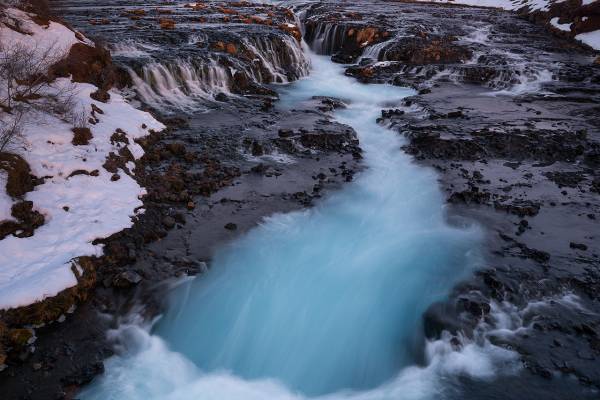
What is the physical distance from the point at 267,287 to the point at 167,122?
25.5 ft

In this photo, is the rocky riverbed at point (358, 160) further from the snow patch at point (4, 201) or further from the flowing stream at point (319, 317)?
the snow patch at point (4, 201)

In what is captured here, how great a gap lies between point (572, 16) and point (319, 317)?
31.6 meters

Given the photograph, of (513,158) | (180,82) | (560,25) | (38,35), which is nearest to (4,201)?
(38,35)

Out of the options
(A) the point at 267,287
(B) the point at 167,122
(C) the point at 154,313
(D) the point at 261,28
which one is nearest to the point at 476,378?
(A) the point at 267,287

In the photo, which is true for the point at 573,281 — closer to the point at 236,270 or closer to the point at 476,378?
the point at 476,378

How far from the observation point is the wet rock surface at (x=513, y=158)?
6715 mm

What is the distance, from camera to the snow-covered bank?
26.3 metres

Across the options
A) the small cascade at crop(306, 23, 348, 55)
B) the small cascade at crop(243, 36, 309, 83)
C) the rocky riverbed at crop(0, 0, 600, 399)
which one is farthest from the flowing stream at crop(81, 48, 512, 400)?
the small cascade at crop(306, 23, 348, 55)

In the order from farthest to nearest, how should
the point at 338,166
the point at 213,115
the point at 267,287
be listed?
the point at 213,115
the point at 338,166
the point at 267,287

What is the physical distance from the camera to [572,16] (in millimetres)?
28906

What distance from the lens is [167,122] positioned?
1357 cm

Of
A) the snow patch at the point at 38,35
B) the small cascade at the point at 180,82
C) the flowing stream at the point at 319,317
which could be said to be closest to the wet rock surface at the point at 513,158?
the flowing stream at the point at 319,317

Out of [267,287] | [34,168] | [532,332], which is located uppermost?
[34,168]

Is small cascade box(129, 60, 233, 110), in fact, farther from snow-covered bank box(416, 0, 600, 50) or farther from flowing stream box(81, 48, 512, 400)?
snow-covered bank box(416, 0, 600, 50)
